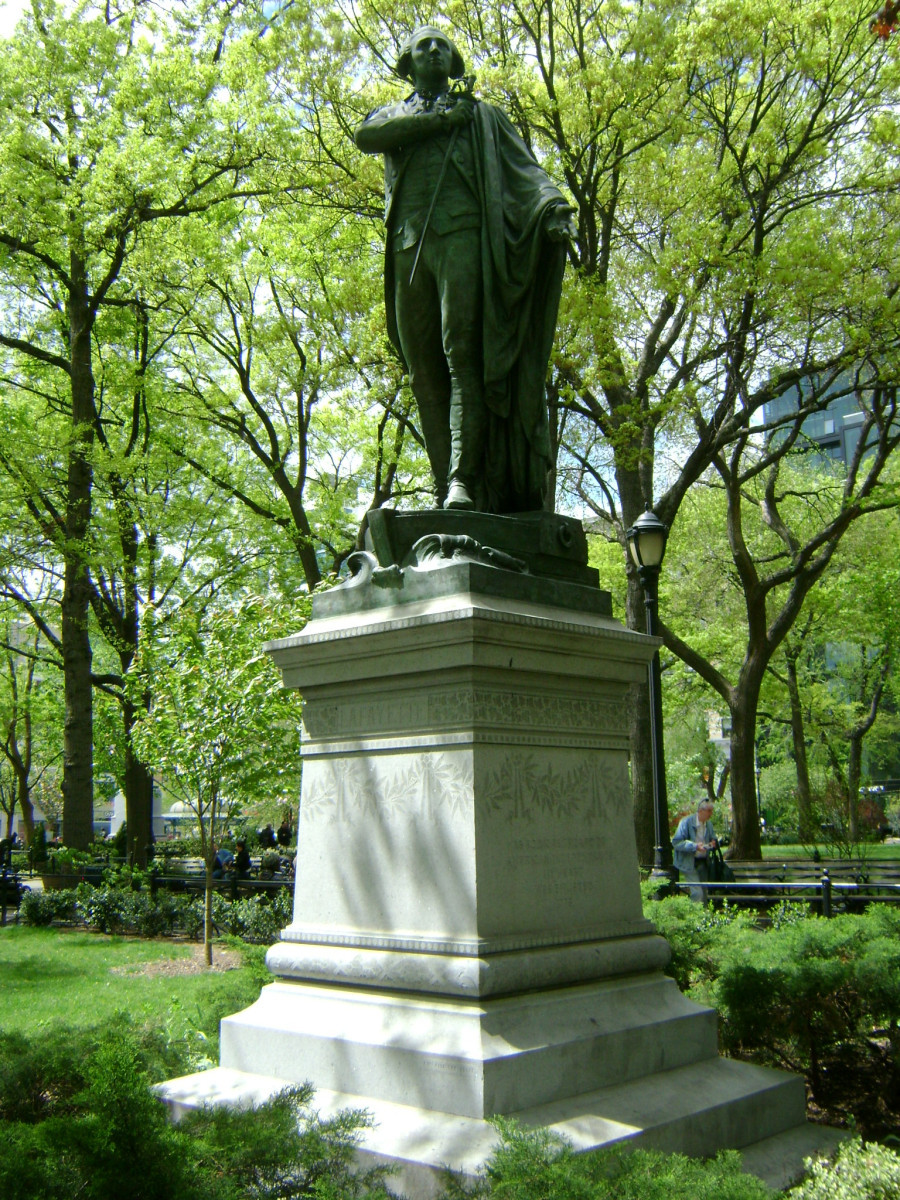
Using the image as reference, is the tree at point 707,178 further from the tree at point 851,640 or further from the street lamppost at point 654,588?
the tree at point 851,640

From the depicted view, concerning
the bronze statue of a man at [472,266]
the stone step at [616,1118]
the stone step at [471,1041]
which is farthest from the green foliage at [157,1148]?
the bronze statue of a man at [472,266]

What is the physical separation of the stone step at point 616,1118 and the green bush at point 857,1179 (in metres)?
0.65

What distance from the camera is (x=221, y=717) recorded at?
46.3ft

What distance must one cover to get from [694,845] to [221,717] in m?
6.50

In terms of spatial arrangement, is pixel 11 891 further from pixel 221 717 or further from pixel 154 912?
pixel 221 717

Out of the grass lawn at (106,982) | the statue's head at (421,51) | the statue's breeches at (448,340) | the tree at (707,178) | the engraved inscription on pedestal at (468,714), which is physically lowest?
the grass lawn at (106,982)

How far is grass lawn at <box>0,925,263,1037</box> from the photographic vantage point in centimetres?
607

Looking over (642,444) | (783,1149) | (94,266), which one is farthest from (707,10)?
(783,1149)

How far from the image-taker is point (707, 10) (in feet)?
48.5

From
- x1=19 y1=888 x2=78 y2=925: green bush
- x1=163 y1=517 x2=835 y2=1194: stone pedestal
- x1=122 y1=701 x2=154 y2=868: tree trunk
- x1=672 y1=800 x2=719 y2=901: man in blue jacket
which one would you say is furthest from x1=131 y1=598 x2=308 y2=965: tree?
x1=163 y1=517 x2=835 y2=1194: stone pedestal

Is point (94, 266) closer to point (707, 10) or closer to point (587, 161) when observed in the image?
point (587, 161)

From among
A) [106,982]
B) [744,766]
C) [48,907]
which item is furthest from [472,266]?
[744,766]

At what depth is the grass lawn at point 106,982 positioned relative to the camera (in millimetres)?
6074

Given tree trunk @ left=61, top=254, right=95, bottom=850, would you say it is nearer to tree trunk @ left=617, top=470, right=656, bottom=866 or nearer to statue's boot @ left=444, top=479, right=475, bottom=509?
tree trunk @ left=617, top=470, right=656, bottom=866
